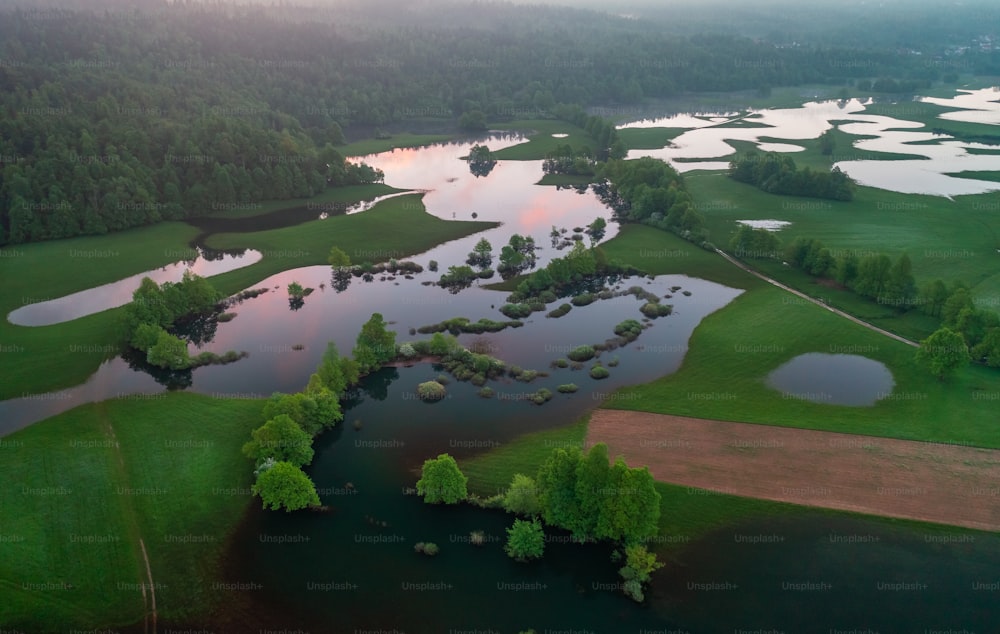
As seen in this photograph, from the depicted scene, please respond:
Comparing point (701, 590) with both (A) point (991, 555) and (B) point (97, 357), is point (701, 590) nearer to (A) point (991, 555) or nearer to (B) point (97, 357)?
(A) point (991, 555)

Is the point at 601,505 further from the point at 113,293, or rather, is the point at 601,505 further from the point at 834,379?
the point at 113,293

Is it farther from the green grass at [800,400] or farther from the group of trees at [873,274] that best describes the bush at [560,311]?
the group of trees at [873,274]

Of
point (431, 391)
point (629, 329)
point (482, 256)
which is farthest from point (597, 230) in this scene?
point (431, 391)

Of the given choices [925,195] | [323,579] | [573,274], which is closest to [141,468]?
[323,579]

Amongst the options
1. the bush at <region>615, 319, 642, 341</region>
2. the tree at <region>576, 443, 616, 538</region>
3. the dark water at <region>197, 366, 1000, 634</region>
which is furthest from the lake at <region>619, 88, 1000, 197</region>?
the tree at <region>576, 443, 616, 538</region>

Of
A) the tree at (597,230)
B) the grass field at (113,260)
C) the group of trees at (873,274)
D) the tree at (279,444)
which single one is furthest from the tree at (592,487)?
the tree at (597,230)

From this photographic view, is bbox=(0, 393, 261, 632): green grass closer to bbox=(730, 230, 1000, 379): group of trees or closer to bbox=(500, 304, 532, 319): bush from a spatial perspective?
bbox=(500, 304, 532, 319): bush
